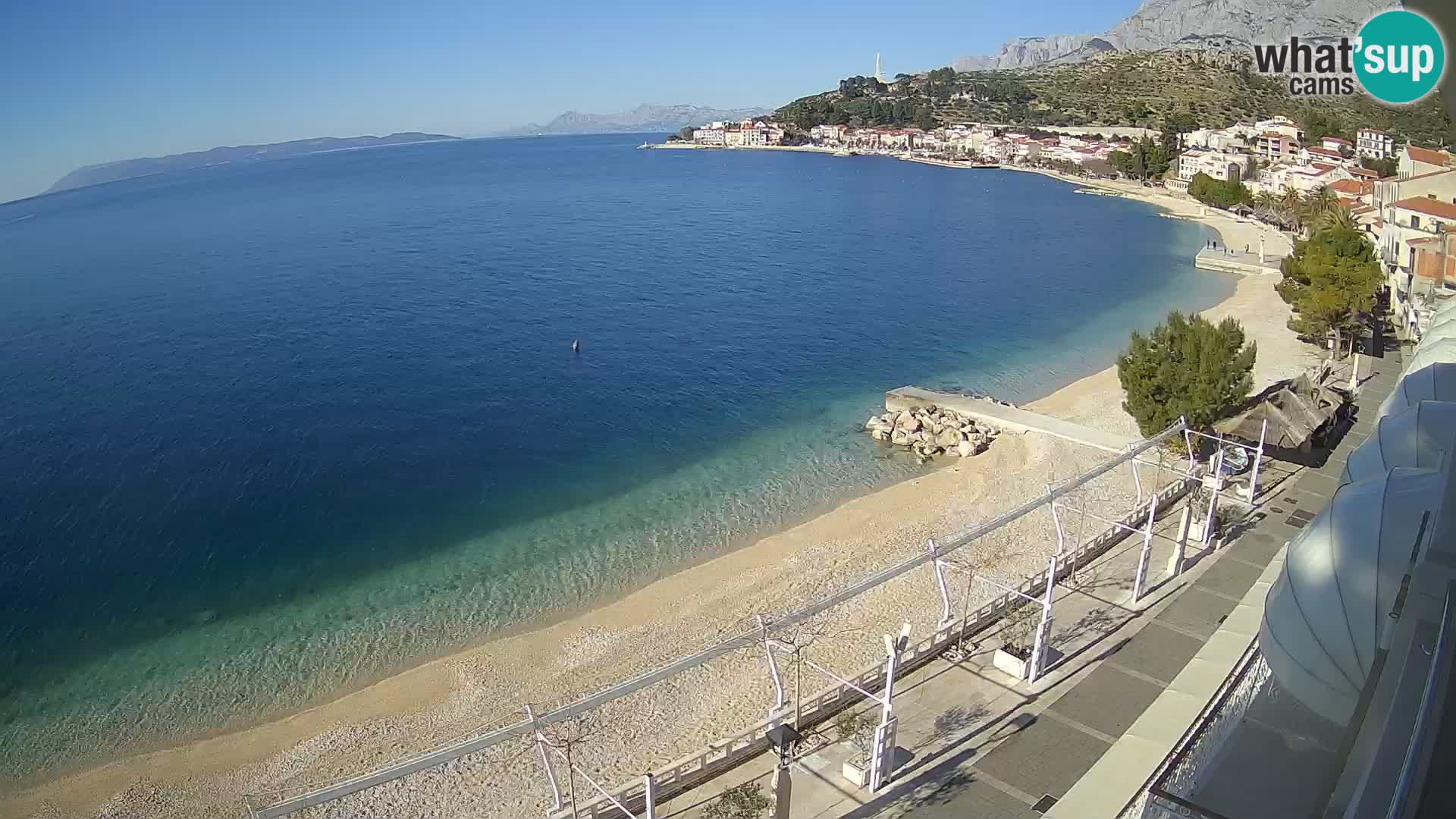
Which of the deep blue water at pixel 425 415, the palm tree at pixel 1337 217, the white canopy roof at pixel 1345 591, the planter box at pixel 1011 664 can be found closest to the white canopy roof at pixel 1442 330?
the white canopy roof at pixel 1345 591

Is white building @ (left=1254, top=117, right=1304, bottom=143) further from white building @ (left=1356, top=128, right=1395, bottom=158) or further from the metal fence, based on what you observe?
the metal fence

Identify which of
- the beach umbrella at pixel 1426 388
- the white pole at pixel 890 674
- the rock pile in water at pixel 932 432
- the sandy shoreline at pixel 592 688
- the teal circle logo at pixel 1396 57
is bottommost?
the sandy shoreline at pixel 592 688

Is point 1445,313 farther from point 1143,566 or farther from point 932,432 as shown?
point 932,432

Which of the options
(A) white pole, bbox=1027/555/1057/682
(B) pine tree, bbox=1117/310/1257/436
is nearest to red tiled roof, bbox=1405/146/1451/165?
(B) pine tree, bbox=1117/310/1257/436

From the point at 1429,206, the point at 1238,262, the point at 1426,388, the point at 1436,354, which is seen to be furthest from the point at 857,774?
the point at 1238,262

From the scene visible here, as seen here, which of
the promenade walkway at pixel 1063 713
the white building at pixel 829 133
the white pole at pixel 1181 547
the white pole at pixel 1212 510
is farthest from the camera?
the white building at pixel 829 133

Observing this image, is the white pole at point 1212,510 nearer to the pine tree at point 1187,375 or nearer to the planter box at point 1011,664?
the pine tree at point 1187,375
